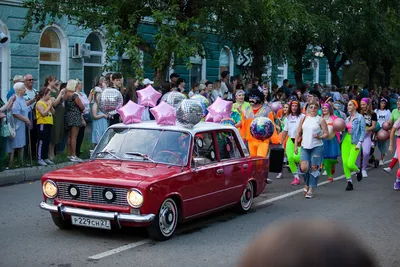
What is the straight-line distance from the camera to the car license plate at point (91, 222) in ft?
25.6

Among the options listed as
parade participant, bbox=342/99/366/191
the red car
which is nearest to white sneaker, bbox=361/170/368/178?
parade participant, bbox=342/99/366/191

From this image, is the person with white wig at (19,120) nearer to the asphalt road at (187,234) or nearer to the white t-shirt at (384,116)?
the asphalt road at (187,234)

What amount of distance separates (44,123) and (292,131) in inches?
199

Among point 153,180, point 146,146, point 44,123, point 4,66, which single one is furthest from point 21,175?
point 4,66

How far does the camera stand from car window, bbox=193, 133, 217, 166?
885 cm

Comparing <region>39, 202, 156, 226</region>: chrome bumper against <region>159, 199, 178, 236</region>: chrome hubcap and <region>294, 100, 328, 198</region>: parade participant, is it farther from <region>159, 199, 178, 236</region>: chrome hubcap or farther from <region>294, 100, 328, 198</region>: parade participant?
<region>294, 100, 328, 198</region>: parade participant

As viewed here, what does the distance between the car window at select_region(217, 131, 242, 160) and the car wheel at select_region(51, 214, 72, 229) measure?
7.35 feet

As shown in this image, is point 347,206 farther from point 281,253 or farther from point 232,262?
point 281,253

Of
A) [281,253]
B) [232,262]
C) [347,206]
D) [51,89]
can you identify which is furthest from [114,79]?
[281,253]

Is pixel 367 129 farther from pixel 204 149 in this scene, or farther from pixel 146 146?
pixel 146 146

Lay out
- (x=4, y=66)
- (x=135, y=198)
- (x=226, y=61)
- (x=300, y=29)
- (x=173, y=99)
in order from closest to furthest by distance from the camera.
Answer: (x=135, y=198), (x=173, y=99), (x=4, y=66), (x=300, y=29), (x=226, y=61)

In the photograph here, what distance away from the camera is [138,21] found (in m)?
18.7

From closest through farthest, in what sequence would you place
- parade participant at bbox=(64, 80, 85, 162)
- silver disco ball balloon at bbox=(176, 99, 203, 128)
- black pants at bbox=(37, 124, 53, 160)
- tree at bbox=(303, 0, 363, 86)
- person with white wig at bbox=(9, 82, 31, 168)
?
1. silver disco ball balloon at bbox=(176, 99, 203, 128)
2. person with white wig at bbox=(9, 82, 31, 168)
3. black pants at bbox=(37, 124, 53, 160)
4. parade participant at bbox=(64, 80, 85, 162)
5. tree at bbox=(303, 0, 363, 86)

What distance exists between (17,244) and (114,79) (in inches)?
336
